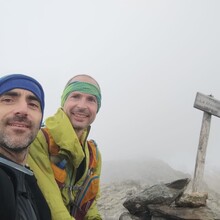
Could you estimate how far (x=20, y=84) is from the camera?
10.6 feet

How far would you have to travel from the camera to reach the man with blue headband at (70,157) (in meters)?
3.46

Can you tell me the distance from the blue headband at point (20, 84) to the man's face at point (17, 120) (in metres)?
0.05

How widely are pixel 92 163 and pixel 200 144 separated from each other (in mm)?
4831

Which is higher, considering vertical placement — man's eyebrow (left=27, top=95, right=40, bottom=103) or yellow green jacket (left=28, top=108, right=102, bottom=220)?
man's eyebrow (left=27, top=95, right=40, bottom=103)

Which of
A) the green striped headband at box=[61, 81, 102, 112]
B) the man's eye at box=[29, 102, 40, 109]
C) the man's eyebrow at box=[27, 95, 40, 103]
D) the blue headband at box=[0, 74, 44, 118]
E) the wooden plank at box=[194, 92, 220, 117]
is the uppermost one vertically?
the wooden plank at box=[194, 92, 220, 117]

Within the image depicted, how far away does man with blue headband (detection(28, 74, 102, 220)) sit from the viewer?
136 inches

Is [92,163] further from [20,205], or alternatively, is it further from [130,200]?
[130,200]

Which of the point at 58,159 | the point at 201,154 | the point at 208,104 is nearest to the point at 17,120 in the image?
the point at 58,159

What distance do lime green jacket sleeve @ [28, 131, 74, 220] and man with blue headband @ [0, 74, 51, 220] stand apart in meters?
0.31

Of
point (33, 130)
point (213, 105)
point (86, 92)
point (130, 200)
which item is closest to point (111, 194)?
point (130, 200)

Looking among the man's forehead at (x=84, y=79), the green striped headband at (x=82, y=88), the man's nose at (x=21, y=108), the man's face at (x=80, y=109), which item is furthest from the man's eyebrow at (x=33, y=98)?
the man's forehead at (x=84, y=79)

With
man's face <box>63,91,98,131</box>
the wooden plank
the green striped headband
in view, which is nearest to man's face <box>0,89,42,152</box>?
man's face <box>63,91,98,131</box>

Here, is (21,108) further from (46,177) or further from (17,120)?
(46,177)

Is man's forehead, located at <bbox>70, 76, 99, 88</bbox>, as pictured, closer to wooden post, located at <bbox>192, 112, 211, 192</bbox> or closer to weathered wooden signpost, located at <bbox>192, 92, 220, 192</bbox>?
weathered wooden signpost, located at <bbox>192, 92, 220, 192</bbox>
